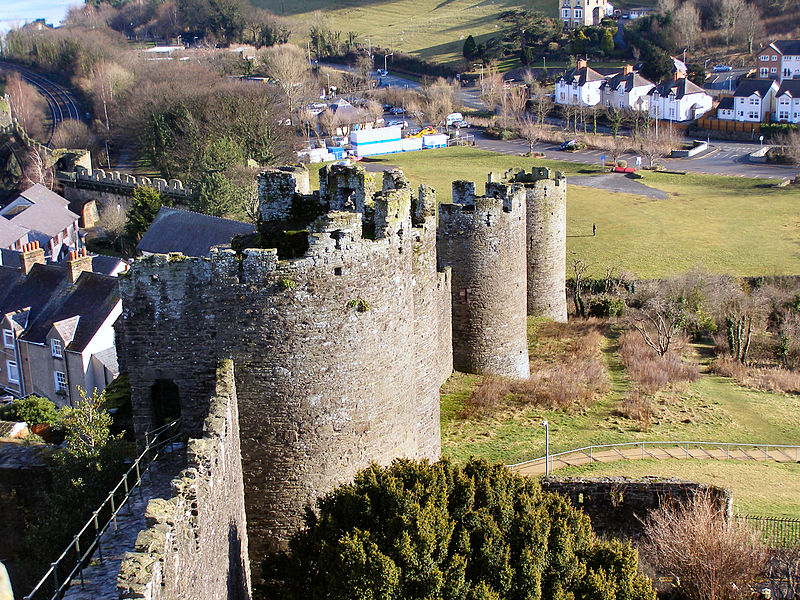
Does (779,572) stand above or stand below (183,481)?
below

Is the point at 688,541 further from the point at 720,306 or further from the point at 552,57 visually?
the point at 552,57

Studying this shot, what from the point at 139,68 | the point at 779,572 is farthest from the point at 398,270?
the point at 139,68

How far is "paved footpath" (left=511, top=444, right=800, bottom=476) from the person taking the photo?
21.5 m

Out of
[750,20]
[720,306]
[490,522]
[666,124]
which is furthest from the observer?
[750,20]

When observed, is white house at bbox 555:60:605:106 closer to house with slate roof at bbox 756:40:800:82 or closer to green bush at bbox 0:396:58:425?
house with slate roof at bbox 756:40:800:82

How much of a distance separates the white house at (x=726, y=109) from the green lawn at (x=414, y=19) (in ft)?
166

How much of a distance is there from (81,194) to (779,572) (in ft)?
202

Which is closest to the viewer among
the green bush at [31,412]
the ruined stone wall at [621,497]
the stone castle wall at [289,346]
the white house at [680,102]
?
the stone castle wall at [289,346]

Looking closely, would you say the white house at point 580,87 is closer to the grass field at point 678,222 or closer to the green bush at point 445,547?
the grass field at point 678,222

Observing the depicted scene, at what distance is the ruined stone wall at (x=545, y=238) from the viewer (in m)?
31.2

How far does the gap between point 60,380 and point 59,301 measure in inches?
124

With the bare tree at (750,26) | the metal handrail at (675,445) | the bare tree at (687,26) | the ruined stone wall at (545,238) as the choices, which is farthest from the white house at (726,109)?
the metal handrail at (675,445)

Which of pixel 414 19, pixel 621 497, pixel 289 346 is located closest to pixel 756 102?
pixel 621 497

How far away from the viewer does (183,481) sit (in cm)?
1026
